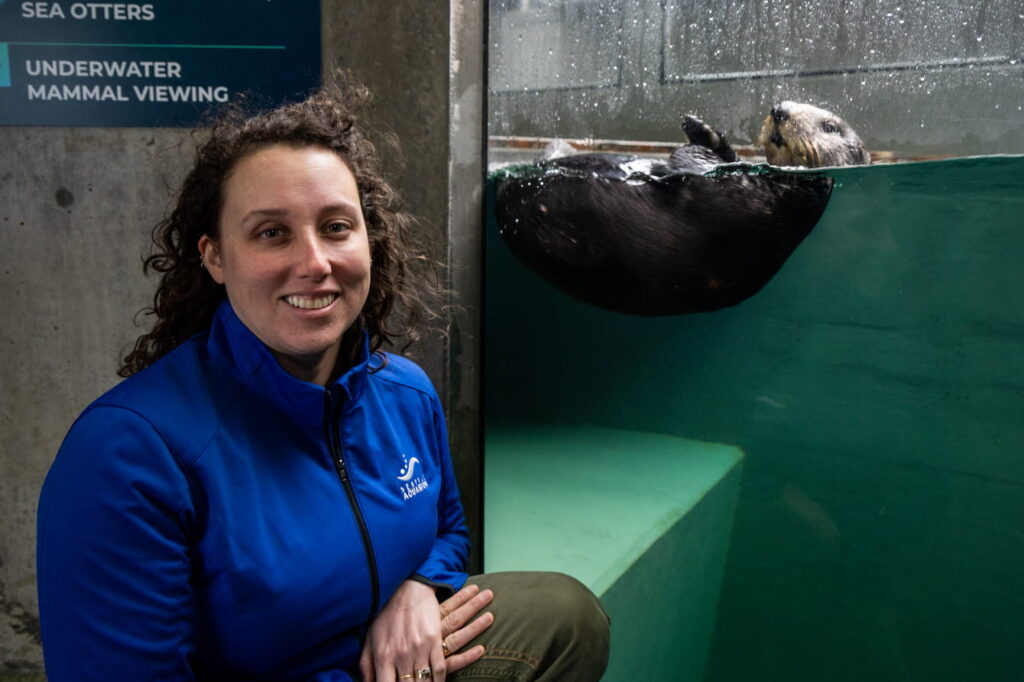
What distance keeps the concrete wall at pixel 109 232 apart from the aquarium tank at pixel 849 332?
30cm

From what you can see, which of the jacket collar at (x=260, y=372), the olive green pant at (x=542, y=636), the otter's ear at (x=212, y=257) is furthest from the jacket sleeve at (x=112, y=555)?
the olive green pant at (x=542, y=636)

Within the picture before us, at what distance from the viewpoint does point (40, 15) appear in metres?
1.96

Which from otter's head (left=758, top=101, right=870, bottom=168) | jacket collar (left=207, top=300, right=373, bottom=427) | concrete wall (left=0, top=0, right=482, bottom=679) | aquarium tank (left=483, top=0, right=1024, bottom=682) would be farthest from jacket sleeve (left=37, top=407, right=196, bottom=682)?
otter's head (left=758, top=101, right=870, bottom=168)

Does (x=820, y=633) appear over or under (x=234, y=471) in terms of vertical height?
under

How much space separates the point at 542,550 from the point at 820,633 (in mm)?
825

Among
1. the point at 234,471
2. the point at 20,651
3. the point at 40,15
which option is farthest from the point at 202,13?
the point at 20,651

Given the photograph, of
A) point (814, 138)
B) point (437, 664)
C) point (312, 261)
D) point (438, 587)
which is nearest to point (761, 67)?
point (814, 138)

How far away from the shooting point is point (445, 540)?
58.9 inches

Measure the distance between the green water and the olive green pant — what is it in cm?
97

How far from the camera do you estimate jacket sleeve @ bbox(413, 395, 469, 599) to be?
1.38 meters

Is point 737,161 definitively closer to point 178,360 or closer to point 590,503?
point 590,503

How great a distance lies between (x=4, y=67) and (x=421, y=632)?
68.8 inches

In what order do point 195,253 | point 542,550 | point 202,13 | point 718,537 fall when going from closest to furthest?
point 195,253 < point 202,13 < point 542,550 < point 718,537

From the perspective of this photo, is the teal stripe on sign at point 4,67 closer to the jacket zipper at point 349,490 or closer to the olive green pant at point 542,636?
the jacket zipper at point 349,490
